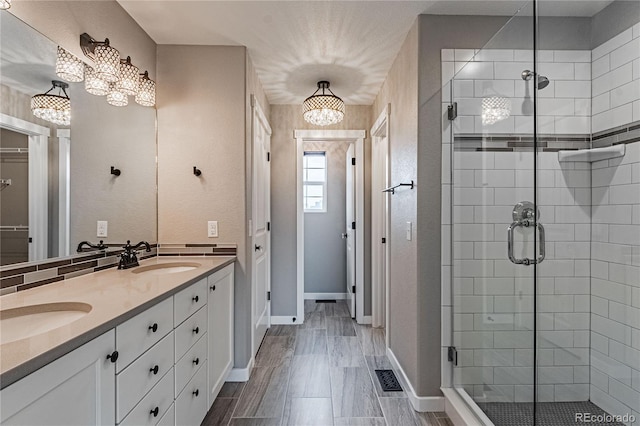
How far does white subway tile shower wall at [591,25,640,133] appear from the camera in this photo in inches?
61.4

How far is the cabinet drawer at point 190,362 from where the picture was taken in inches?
59.1

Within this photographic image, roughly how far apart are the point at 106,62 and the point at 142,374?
1632 mm

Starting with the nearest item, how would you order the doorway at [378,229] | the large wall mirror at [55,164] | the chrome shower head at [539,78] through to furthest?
the large wall mirror at [55,164], the chrome shower head at [539,78], the doorway at [378,229]

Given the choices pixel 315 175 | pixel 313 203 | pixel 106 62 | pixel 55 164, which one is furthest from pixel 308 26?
pixel 313 203

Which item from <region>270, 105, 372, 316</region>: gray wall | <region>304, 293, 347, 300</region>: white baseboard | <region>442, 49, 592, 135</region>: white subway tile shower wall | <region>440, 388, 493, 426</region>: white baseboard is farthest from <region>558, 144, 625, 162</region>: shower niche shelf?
<region>304, 293, 347, 300</region>: white baseboard

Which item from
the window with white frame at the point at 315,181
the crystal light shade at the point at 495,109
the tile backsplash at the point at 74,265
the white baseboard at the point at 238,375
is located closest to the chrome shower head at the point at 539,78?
the crystal light shade at the point at 495,109

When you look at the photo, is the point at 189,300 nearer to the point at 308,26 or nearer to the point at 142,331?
the point at 142,331

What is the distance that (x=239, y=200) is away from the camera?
243cm

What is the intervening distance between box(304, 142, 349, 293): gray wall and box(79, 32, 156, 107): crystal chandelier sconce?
2.97 m

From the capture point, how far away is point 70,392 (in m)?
0.85

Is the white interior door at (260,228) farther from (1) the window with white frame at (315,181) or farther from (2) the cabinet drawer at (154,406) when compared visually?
(1) the window with white frame at (315,181)

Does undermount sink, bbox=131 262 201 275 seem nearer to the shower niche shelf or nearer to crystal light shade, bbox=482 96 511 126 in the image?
crystal light shade, bbox=482 96 511 126

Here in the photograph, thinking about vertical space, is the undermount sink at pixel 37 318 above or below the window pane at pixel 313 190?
below

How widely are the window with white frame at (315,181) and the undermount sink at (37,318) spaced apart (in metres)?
3.77
